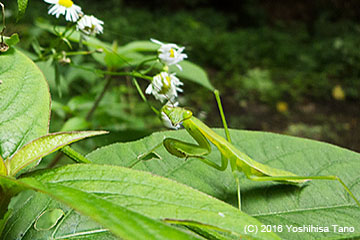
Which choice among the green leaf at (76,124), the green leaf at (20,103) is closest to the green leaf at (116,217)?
the green leaf at (20,103)

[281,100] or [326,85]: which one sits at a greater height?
[326,85]

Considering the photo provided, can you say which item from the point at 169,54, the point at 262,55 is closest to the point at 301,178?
the point at 169,54

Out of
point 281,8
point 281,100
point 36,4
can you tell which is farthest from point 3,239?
point 281,8

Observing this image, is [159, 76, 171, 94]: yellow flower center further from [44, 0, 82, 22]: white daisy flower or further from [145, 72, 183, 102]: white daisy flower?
[44, 0, 82, 22]: white daisy flower

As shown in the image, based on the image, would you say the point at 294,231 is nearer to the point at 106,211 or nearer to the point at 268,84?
the point at 106,211

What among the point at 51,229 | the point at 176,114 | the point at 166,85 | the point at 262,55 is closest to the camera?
the point at 51,229

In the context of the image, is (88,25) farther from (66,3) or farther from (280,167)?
(280,167)

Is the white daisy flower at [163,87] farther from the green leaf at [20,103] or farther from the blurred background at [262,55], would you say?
the blurred background at [262,55]
